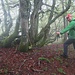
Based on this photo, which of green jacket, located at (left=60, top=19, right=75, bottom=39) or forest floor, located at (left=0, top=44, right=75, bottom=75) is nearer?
forest floor, located at (left=0, top=44, right=75, bottom=75)

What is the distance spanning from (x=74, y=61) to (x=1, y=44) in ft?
14.3

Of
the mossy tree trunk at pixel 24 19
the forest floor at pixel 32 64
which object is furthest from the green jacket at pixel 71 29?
the mossy tree trunk at pixel 24 19

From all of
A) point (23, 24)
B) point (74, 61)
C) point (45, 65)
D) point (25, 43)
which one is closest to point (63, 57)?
point (74, 61)

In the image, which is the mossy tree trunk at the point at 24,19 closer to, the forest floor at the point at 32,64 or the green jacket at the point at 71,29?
the forest floor at the point at 32,64

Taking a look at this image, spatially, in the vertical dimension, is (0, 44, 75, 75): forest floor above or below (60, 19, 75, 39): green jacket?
below

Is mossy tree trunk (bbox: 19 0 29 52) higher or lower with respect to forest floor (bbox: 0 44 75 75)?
higher

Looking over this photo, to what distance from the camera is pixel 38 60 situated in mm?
7508

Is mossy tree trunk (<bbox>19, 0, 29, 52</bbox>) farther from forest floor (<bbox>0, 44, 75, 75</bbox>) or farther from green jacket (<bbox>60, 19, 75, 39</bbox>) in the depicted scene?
green jacket (<bbox>60, 19, 75, 39</bbox>)

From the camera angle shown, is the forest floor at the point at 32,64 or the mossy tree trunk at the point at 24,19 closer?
the forest floor at the point at 32,64

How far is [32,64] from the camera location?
7.11m

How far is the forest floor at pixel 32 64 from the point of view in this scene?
653 cm

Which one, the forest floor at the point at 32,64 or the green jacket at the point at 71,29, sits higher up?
the green jacket at the point at 71,29

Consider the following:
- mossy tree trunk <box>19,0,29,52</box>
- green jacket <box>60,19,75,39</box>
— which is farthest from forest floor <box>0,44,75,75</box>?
green jacket <box>60,19,75,39</box>

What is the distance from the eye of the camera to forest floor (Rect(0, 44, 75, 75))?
21.4 ft
